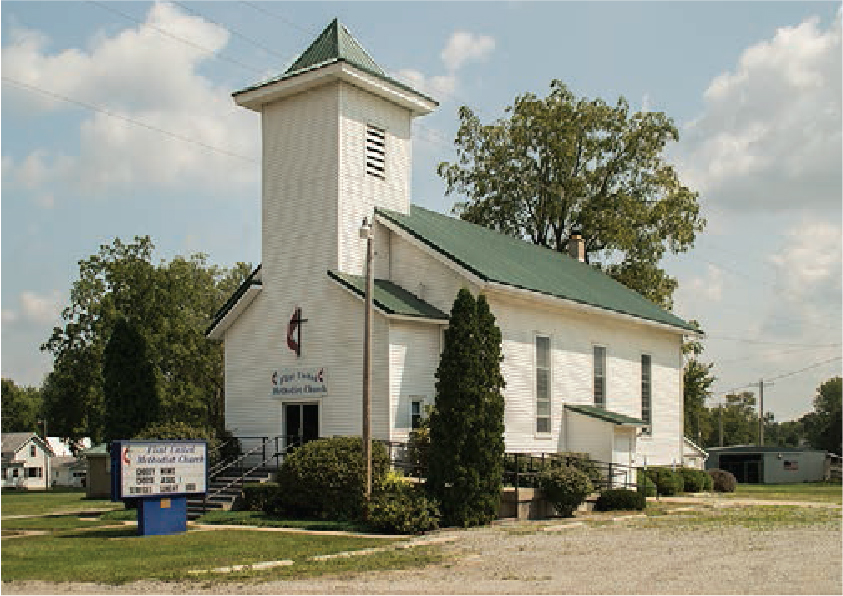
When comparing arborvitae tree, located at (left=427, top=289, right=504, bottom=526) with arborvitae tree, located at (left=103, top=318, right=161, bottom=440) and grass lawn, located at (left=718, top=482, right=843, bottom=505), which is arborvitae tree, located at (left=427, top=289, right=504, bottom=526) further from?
grass lawn, located at (left=718, top=482, right=843, bottom=505)

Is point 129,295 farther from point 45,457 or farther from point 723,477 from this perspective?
point 45,457

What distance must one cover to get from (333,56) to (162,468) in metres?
15.4

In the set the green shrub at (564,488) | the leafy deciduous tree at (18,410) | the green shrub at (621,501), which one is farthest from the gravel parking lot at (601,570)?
the leafy deciduous tree at (18,410)

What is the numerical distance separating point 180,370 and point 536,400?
1495 inches

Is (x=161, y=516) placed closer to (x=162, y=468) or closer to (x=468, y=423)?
(x=162, y=468)

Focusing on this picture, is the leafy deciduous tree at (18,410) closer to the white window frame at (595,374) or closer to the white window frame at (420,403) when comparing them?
the white window frame at (595,374)

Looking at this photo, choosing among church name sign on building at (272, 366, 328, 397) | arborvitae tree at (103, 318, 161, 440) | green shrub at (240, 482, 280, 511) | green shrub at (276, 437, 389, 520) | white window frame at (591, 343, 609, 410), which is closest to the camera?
green shrub at (276, 437, 389, 520)

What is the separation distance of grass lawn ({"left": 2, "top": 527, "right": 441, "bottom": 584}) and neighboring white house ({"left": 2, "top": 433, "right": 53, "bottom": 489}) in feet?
284

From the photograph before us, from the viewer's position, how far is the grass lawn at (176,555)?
598 inches

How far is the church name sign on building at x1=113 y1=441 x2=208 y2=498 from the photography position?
21.2m

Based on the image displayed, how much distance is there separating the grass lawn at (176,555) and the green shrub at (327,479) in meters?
2.95

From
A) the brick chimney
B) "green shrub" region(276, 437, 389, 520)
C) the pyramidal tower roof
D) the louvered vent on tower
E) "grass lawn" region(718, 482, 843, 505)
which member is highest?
the pyramidal tower roof

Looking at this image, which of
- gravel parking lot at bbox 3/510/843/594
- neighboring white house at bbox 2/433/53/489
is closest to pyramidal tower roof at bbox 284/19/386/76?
gravel parking lot at bbox 3/510/843/594

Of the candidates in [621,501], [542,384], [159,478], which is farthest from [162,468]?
[542,384]
